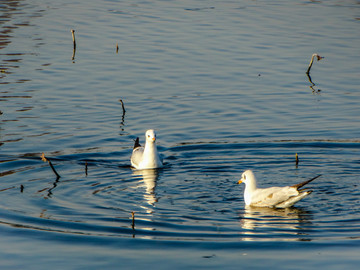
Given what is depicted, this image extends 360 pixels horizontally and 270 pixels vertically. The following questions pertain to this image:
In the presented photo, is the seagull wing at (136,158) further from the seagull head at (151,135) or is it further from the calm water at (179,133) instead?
the seagull head at (151,135)

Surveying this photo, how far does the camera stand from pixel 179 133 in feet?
58.2

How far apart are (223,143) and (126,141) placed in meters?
2.57

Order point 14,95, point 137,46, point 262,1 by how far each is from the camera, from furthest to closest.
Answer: point 262,1 < point 137,46 < point 14,95

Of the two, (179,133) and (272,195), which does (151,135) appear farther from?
(272,195)

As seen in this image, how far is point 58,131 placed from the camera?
17.8m

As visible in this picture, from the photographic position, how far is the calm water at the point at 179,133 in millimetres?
10812

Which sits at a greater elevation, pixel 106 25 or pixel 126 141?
pixel 106 25

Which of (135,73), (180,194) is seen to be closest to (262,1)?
(135,73)

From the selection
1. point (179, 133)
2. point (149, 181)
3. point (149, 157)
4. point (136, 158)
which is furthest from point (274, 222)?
point (179, 133)

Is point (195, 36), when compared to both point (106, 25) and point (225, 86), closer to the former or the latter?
point (106, 25)

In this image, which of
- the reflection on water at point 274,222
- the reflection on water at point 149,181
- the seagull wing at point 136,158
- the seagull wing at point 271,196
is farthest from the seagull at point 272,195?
the seagull wing at point 136,158

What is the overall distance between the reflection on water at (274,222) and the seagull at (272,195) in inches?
4.8

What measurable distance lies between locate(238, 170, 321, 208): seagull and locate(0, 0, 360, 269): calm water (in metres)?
0.20

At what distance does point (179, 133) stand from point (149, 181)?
10.2 ft
